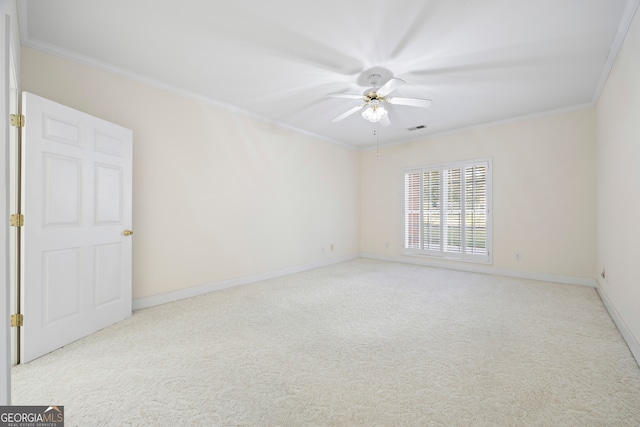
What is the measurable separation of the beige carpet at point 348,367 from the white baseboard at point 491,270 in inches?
36.6

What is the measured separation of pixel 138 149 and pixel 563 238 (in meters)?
6.05

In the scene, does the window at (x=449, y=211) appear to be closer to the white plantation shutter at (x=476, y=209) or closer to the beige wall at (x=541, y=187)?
the white plantation shutter at (x=476, y=209)

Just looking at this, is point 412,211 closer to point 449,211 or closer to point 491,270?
point 449,211

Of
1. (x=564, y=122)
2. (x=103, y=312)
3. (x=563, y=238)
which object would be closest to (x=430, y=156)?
(x=564, y=122)

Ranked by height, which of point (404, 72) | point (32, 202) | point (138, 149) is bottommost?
point (32, 202)

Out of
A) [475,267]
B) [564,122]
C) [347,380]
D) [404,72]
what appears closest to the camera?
[347,380]

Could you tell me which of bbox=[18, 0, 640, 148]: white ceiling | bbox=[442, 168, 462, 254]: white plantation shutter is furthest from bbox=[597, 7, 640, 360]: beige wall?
bbox=[442, 168, 462, 254]: white plantation shutter

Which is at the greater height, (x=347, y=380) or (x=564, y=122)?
(x=564, y=122)

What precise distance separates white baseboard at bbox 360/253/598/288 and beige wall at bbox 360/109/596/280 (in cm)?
5

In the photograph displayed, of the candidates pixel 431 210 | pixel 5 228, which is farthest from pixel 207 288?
pixel 431 210

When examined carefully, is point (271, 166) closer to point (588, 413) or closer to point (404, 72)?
point (404, 72)

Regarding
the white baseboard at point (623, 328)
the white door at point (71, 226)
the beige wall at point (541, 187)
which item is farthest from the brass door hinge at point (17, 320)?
the beige wall at point (541, 187)

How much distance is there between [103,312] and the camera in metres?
2.68

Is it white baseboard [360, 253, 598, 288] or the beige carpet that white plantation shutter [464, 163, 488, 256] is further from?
the beige carpet
